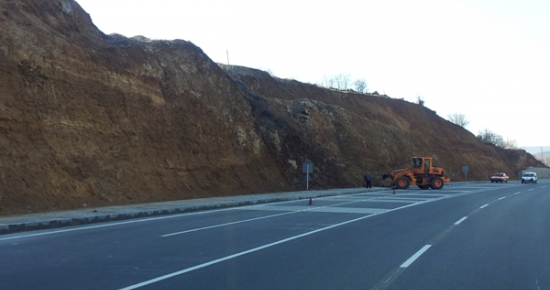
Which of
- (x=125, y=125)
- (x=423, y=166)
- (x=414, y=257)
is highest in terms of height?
(x=125, y=125)

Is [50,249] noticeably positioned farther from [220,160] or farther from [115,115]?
[220,160]

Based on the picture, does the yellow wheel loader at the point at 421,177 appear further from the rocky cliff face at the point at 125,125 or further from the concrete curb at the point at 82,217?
the concrete curb at the point at 82,217

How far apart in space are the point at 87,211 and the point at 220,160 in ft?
44.4

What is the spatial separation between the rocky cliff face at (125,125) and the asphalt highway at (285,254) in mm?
6984

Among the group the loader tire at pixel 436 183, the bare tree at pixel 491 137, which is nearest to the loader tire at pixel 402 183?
the loader tire at pixel 436 183

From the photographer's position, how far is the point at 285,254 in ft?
34.8

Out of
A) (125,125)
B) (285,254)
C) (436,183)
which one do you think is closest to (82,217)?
(285,254)

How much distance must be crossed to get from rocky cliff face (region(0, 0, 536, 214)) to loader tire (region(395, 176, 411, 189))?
4.40 meters

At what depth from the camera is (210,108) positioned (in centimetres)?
3459

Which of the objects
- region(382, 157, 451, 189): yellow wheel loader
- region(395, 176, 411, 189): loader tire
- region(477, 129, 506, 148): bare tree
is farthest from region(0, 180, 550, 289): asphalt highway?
region(477, 129, 506, 148): bare tree

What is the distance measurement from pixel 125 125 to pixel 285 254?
18.7 meters

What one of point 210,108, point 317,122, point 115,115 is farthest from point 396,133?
point 115,115

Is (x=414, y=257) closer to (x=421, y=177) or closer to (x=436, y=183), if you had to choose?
(x=421, y=177)

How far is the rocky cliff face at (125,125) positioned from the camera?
22.0m
